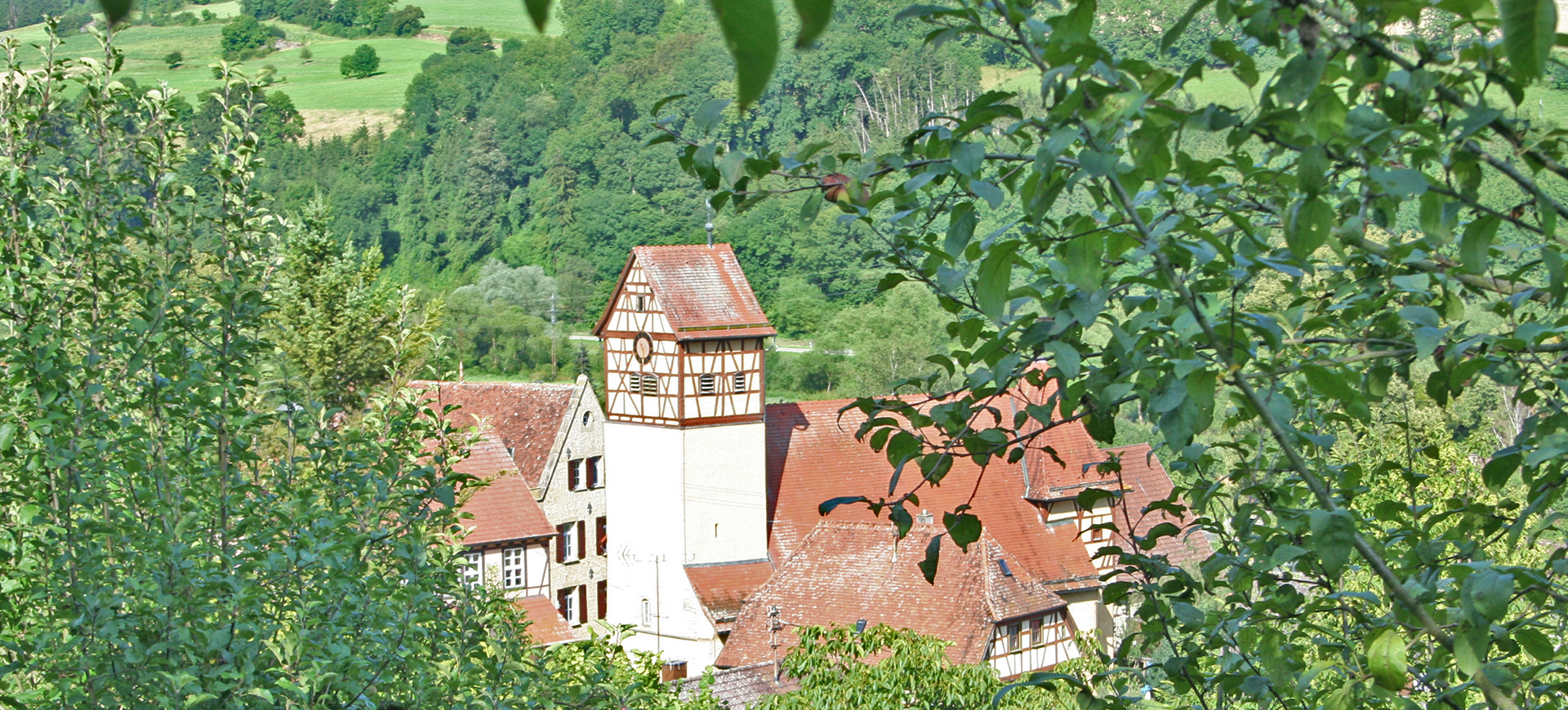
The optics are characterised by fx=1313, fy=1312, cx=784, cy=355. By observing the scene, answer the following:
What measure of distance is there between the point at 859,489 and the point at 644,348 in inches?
192

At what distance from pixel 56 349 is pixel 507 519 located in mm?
18905

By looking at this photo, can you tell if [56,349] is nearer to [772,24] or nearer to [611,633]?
[611,633]

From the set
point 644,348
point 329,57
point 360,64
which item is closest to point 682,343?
point 644,348

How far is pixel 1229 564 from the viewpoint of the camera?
2.62 m

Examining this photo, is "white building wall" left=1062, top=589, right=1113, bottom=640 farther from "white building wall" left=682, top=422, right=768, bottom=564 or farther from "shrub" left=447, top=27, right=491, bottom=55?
"shrub" left=447, top=27, right=491, bottom=55

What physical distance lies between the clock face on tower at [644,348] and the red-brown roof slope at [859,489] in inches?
150

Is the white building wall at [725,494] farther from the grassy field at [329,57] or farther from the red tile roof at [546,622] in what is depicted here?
the grassy field at [329,57]

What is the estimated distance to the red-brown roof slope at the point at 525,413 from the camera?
2469 centimetres

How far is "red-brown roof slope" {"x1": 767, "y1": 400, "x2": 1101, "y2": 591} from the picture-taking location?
23734 mm

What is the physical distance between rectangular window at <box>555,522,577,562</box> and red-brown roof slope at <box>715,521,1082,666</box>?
210 inches

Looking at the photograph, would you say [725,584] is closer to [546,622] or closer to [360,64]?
[546,622]

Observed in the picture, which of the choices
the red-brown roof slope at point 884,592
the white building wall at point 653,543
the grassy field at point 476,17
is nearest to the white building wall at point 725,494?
the white building wall at point 653,543

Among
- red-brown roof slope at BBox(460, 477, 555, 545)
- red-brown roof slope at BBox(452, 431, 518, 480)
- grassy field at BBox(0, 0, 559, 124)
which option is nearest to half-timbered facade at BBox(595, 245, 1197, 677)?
red-brown roof slope at BBox(460, 477, 555, 545)

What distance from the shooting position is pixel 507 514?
22.7m
